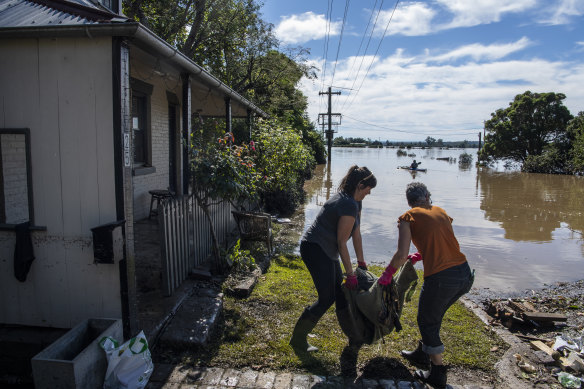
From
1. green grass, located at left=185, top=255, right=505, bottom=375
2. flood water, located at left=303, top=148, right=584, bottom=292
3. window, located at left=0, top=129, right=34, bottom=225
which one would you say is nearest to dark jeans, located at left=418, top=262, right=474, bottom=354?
green grass, located at left=185, top=255, right=505, bottom=375

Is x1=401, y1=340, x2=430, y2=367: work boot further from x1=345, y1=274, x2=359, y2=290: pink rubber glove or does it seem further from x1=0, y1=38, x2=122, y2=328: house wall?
x1=0, y1=38, x2=122, y2=328: house wall

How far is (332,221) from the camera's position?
3492 millimetres

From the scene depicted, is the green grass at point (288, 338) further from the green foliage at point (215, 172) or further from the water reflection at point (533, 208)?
the water reflection at point (533, 208)

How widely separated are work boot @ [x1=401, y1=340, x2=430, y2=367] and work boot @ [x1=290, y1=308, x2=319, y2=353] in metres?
0.93

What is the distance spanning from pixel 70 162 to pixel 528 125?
4640 centimetres

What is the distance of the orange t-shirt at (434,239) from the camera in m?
3.22

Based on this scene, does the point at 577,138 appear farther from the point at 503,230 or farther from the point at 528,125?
the point at 503,230

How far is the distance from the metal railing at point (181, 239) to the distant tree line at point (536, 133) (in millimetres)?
39083

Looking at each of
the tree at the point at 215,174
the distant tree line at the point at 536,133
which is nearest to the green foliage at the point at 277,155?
the tree at the point at 215,174

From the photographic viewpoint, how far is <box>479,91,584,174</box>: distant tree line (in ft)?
120

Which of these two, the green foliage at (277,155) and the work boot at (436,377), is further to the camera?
the green foliage at (277,155)

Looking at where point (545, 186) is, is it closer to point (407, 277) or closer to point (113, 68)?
point (407, 277)

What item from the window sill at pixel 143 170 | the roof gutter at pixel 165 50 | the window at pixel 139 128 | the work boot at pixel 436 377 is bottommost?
the work boot at pixel 436 377

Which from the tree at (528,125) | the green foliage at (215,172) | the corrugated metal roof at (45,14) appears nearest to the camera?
the corrugated metal roof at (45,14)
